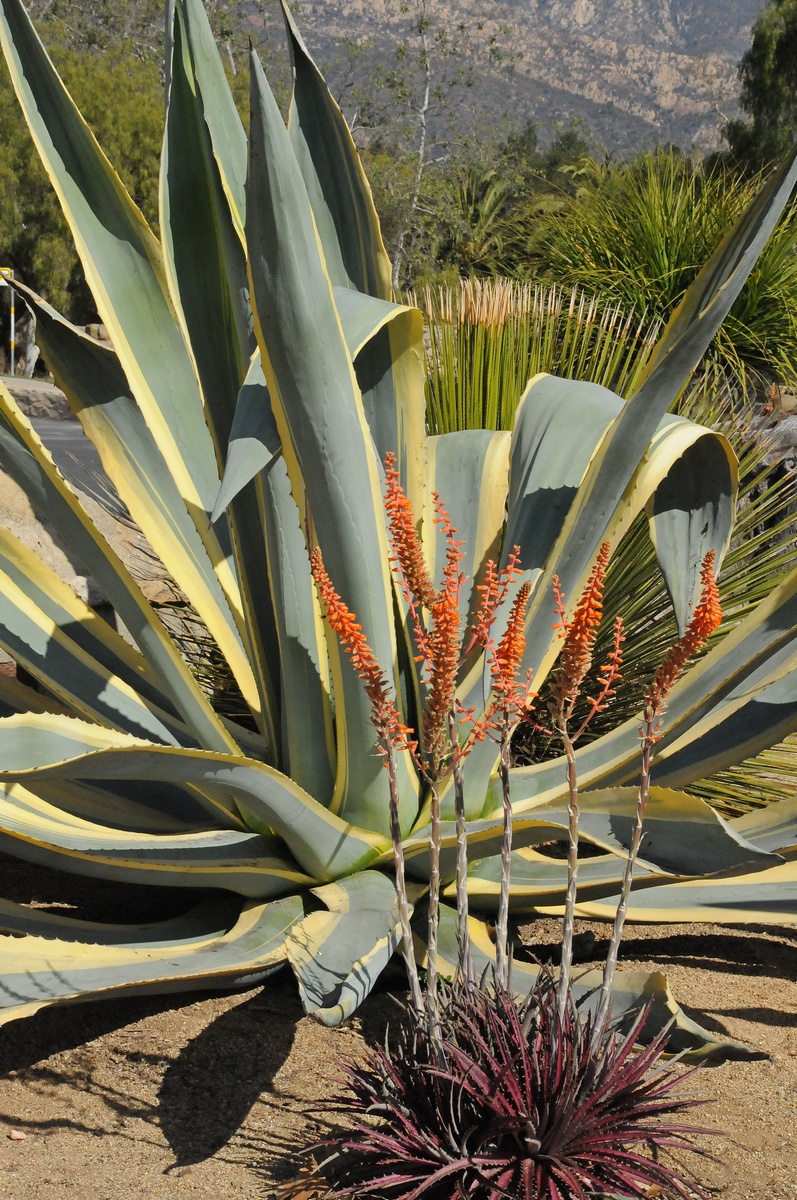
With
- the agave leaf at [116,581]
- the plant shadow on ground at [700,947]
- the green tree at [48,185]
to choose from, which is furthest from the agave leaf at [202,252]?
the green tree at [48,185]

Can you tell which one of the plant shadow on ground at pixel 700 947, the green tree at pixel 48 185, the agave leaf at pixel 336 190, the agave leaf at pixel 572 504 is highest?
the agave leaf at pixel 336 190

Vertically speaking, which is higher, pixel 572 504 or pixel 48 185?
pixel 572 504

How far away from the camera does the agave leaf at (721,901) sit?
6.67 ft

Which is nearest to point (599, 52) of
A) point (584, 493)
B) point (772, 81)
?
point (772, 81)

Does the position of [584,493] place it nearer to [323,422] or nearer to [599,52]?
[323,422]

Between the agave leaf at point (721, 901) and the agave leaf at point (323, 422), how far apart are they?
45 centimetres

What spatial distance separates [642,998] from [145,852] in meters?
0.83

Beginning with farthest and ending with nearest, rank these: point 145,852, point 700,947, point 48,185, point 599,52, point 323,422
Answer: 1. point 599,52
2. point 48,185
3. point 700,947
4. point 145,852
5. point 323,422

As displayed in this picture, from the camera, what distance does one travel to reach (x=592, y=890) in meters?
2.00

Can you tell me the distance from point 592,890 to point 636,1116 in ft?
1.92

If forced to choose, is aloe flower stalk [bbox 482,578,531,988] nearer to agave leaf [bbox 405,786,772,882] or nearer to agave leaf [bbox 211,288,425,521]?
agave leaf [bbox 405,786,772,882]

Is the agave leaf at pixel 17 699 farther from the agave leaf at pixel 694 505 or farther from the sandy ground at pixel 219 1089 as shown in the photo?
the agave leaf at pixel 694 505

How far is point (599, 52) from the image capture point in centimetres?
13588

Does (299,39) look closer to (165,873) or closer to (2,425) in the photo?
(2,425)
